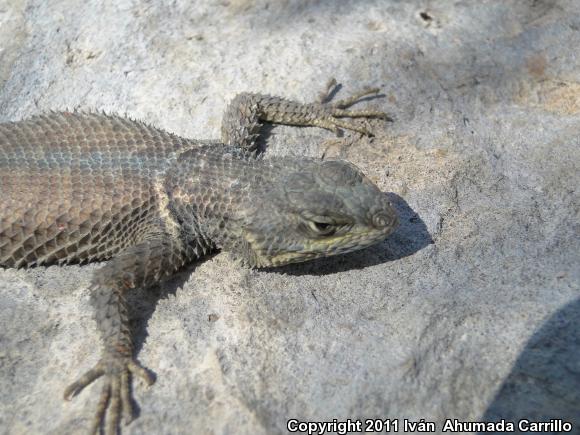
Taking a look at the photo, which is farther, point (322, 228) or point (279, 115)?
point (279, 115)

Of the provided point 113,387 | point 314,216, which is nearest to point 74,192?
point 113,387

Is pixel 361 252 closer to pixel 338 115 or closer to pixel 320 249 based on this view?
pixel 320 249

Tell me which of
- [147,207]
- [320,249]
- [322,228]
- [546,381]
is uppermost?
[147,207]

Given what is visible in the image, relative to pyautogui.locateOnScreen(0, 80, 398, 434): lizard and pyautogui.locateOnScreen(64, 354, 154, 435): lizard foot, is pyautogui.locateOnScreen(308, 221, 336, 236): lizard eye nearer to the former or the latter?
pyautogui.locateOnScreen(0, 80, 398, 434): lizard

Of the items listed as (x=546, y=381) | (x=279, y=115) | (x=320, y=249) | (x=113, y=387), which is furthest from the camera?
(x=279, y=115)

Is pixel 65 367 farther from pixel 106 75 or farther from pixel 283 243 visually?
pixel 106 75

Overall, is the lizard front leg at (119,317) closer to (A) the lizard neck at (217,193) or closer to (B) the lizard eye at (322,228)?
(A) the lizard neck at (217,193)

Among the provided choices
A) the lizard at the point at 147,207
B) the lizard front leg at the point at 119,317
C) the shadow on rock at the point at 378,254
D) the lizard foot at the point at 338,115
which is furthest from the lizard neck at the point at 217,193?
the lizard foot at the point at 338,115
